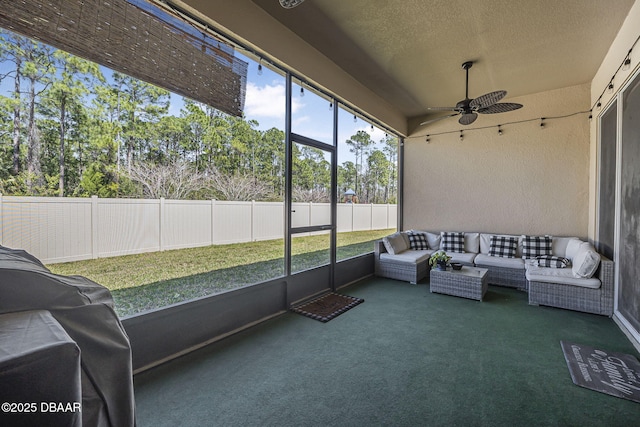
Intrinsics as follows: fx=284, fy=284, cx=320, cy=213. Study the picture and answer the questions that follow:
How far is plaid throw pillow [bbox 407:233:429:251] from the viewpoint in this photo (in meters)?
5.34

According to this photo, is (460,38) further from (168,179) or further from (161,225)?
(161,225)

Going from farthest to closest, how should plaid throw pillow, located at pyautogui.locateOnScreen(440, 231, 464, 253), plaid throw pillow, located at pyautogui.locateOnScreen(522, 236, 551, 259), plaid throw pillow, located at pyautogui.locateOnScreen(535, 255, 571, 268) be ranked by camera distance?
plaid throw pillow, located at pyautogui.locateOnScreen(440, 231, 464, 253)
plaid throw pillow, located at pyautogui.locateOnScreen(522, 236, 551, 259)
plaid throw pillow, located at pyautogui.locateOnScreen(535, 255, 571, 268)

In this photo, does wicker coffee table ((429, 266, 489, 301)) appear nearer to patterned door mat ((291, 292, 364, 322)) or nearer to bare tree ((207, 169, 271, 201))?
patterned door mat ((291, 292, 364, 322))

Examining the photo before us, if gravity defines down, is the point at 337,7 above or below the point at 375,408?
above

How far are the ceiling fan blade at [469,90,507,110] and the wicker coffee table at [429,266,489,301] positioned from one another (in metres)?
2.16

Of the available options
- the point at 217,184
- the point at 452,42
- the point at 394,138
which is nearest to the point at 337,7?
the point at 452,42

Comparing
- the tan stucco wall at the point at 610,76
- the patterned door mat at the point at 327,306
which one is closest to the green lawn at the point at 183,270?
the patterned door mat at the point at 327,306

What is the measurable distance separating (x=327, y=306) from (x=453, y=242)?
287cm

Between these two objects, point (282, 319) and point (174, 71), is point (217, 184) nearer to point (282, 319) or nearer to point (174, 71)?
point (174, 71)

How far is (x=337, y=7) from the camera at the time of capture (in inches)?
107

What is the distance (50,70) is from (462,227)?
585 centimetres

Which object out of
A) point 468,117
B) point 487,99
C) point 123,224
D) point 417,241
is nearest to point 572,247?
point 417,241

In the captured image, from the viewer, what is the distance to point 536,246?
14.5 feet

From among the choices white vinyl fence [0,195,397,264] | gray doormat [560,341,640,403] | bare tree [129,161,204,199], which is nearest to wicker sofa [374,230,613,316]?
gray doormat [560,341,640,403]
